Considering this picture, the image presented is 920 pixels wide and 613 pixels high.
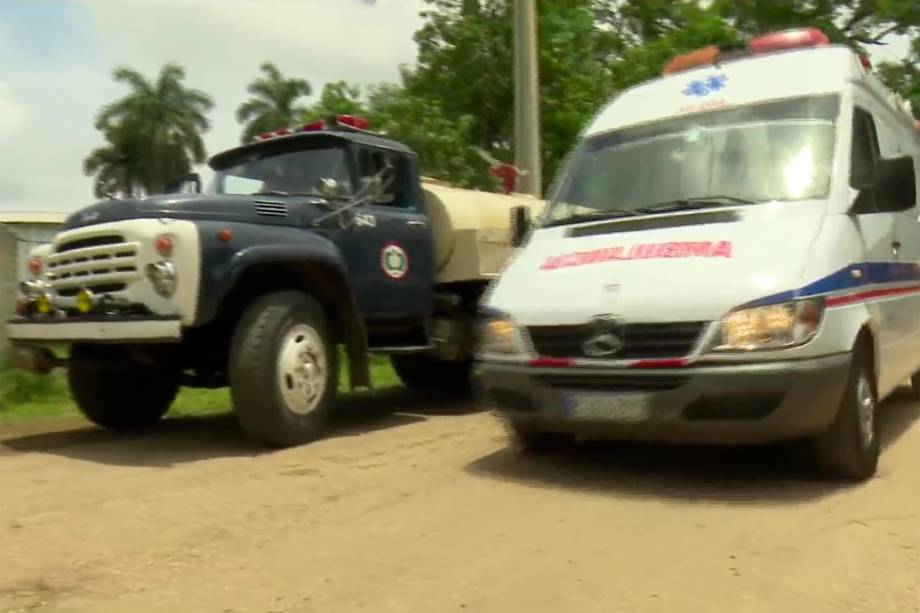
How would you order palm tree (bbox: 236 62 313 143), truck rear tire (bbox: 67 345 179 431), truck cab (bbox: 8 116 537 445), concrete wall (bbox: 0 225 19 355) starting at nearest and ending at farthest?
truck cab (bbox: 8 116 537 445) → truck rear tire (bbox: 67 345 179 431) → concrete wall (bbox: 0 225 19 355) → palm tree (bbox: 236 62 313 143)

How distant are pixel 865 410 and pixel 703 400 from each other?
1.07m

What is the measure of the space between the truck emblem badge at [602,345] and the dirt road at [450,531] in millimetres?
735

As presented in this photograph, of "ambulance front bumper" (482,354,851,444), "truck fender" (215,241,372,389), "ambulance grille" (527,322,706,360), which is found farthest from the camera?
"truck fender" (215,241,372,389)

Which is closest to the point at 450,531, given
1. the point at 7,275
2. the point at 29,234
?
the point at 7,275

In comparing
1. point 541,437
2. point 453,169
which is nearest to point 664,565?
point 541,437

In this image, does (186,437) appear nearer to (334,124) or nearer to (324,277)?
(324,277)

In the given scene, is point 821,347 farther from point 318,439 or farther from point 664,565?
point 318,439

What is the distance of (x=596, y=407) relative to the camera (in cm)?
475

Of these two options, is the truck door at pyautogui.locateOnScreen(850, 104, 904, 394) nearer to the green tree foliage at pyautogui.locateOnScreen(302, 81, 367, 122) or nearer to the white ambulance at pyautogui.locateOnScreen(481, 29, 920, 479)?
the white ambulance at pyautogui.locateOnScreen(481, 29, 920, 479)

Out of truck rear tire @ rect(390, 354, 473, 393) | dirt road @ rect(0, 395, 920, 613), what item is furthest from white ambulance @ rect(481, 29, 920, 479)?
truck rear tire @ rect(390, 354, 473, 393)

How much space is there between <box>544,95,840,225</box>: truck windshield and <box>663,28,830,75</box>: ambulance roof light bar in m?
0.91

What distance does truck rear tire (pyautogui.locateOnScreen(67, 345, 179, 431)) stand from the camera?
6.97m

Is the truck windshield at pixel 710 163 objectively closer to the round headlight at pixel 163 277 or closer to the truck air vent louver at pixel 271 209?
the truck air vent louver at pixel 271 209

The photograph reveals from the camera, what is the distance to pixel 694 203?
5.38 m
